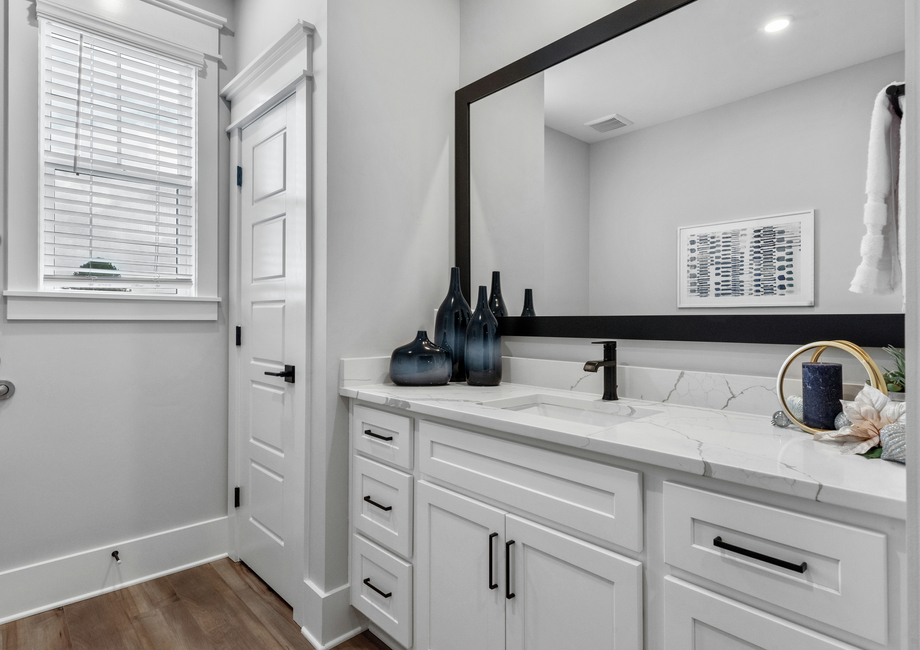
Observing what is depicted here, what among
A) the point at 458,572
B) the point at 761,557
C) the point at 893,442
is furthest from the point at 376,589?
A: the point at 893,442

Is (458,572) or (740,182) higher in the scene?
(740,182)

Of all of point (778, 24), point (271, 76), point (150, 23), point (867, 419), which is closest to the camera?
point (867, 419)

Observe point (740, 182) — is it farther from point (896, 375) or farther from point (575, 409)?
point (575, 409)

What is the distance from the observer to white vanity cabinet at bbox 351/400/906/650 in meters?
0.77

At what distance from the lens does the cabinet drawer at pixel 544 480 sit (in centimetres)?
101

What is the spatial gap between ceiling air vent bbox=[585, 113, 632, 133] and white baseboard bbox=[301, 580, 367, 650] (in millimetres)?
1813

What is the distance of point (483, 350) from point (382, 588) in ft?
2.82

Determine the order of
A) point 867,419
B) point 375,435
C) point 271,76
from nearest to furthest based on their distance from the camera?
point 867,419, point 375,435, point 271,76

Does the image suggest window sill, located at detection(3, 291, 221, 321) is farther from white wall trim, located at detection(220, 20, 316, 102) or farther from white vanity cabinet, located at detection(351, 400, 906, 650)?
white vanity cabinet, located at detection(351, 400, 906, 650)

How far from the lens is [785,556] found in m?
0.81

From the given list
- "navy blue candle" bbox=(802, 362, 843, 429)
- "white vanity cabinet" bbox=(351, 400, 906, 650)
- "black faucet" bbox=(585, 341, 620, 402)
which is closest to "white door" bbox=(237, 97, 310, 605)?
"white vanity cabinet" bbox=(351, 400, 906, 650)

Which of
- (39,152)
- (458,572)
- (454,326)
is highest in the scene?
(39,152)

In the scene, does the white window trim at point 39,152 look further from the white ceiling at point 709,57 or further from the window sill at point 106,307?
the white ceiling at point 709,57

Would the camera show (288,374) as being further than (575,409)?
Yes
